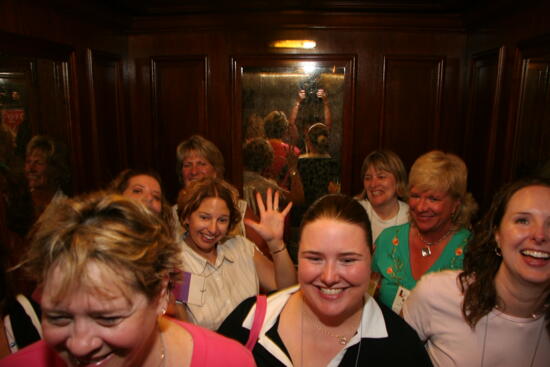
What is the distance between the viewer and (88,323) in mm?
968

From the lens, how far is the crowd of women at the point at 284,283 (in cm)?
98

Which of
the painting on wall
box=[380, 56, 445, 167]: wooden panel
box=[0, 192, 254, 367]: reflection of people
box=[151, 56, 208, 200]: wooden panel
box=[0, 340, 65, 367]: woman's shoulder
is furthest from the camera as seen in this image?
box=[151, 56, 208, 200]: wooden panel

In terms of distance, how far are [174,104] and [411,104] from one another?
234 cm

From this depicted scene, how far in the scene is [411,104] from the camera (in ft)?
12.0

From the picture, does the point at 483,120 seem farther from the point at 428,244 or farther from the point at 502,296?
the point at 502,296

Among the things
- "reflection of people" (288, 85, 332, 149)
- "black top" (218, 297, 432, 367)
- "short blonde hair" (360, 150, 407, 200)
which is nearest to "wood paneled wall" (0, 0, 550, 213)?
"reflection of people" (288, 85, 332, 149)

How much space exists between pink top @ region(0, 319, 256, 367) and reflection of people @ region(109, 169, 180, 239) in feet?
3.91

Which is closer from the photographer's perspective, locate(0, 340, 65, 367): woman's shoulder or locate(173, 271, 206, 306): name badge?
locate(0, 340, 65, 367): woman's shoulder

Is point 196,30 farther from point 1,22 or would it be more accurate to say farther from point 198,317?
point 198,317

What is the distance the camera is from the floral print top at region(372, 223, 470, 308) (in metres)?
2.13

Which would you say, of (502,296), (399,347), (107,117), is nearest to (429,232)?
(502,296)

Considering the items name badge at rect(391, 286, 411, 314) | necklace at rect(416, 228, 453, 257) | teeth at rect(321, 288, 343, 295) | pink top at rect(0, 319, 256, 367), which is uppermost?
teeth at rect(321, 288, 343, 295)

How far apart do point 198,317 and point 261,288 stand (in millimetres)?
550

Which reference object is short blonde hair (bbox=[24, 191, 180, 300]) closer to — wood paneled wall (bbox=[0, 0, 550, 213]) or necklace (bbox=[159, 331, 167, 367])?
necklace (bbox=[159, 331, 167, 367])
